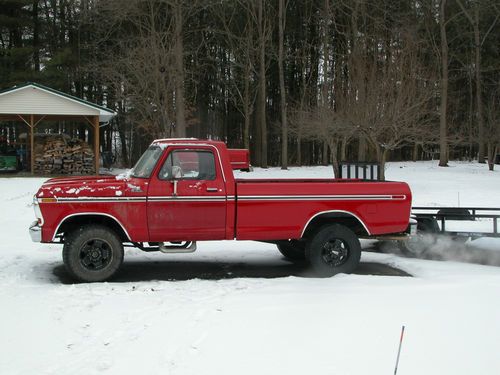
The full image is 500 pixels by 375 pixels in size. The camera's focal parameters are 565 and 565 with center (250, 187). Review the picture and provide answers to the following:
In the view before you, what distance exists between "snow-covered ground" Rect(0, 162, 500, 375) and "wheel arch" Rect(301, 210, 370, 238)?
28.1 inches

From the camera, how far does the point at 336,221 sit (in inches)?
347

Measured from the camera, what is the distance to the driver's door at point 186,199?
8055 millimetres

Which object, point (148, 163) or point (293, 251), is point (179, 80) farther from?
point (148, 163)

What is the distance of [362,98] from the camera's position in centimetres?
2094

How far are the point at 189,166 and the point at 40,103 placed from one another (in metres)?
22.4

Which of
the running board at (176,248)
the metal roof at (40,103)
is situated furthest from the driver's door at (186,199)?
the metal roof at (40,103)

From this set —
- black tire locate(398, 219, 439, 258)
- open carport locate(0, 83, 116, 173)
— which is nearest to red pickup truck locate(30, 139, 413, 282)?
black tire locate(398, 219, 439, 258)

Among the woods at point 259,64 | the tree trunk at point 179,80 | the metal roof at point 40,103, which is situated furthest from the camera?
the tree trunk at point 179,80

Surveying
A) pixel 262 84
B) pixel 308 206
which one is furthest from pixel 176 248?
pixel 262 84

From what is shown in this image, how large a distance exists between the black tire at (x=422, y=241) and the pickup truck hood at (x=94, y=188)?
17.3 feet

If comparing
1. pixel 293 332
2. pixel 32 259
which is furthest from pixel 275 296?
pixel 32 259

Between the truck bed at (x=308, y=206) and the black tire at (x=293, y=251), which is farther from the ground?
the truck bed at (x=308, y=206)

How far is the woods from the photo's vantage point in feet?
83.9

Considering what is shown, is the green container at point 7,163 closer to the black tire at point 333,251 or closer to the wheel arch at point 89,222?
the wheel arch at point 89,222
